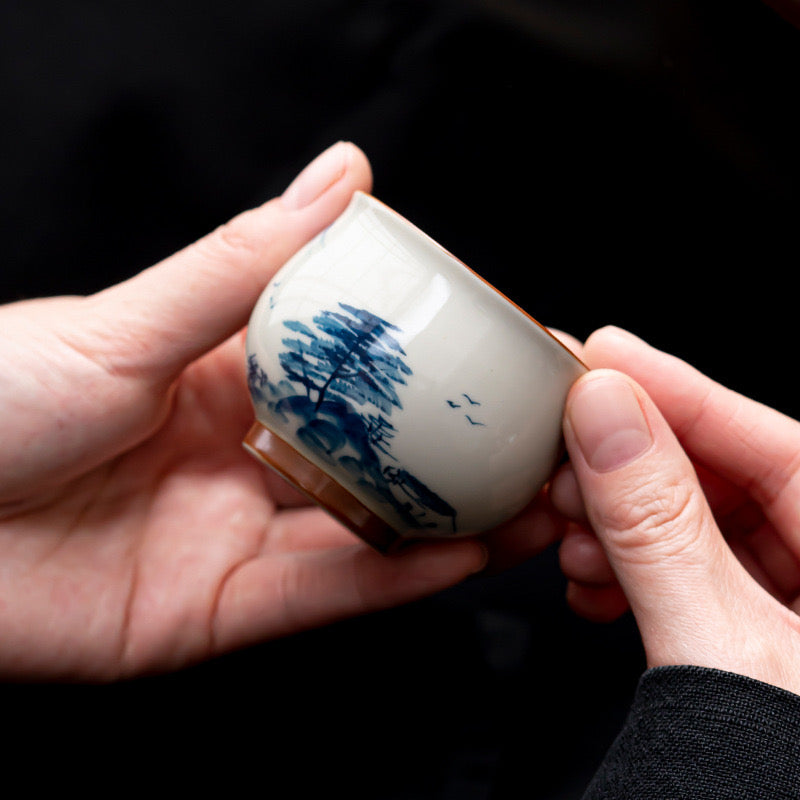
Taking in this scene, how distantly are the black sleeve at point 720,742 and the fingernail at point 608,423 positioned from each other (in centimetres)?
20

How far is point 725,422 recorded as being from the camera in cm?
88

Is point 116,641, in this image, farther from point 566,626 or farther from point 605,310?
point 605,310

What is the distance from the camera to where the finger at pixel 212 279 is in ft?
2.68

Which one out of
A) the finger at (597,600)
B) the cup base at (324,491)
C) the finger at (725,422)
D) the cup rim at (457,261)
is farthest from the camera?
the finger at (597,600)

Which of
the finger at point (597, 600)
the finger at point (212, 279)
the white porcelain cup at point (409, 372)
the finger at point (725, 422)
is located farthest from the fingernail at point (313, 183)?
the finger at point (597, 600)

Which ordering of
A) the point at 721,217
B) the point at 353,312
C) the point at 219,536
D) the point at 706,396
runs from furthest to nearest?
the point at 721,217, the point at 219,536, the point at 706,396, the point at 353,312

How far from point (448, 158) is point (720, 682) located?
0.84m

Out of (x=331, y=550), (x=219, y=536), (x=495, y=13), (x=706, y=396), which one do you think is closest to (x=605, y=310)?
(x=706, y=396)

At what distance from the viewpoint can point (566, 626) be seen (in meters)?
1.08

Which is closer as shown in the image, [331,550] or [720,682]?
[720,682]

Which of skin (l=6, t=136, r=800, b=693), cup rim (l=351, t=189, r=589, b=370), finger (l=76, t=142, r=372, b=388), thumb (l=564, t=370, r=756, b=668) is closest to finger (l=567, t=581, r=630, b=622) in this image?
skin (l=6, t=136, r=800, b=693)

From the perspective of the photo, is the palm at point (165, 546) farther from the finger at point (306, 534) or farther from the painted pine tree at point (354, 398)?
the painted pine tree at point (354, 398)

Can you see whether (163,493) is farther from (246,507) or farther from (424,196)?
(424,196)

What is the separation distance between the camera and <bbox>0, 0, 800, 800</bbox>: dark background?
1.02 m
